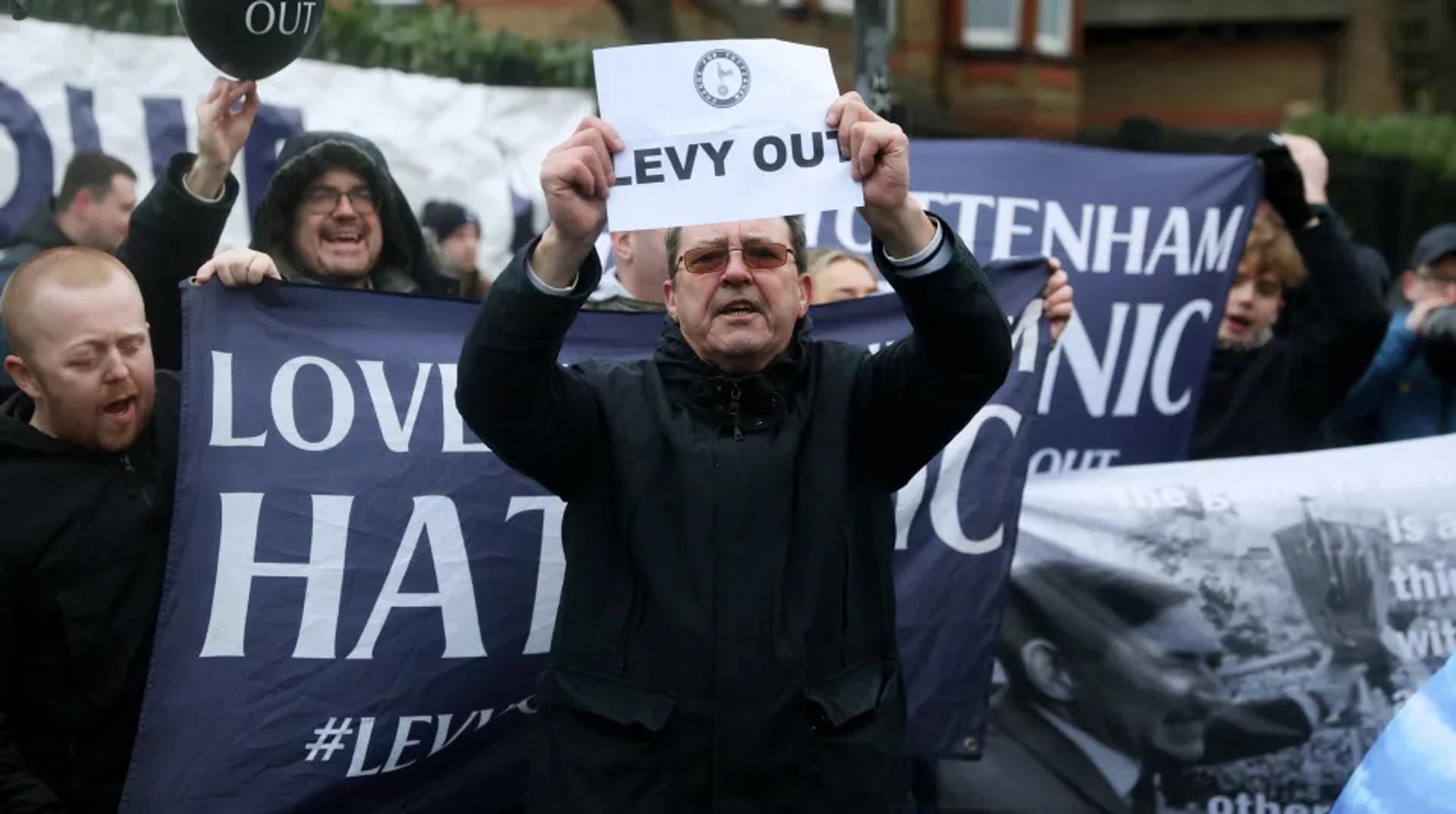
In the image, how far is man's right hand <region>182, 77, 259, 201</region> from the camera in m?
4.07

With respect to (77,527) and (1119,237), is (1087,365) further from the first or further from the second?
(77,527)

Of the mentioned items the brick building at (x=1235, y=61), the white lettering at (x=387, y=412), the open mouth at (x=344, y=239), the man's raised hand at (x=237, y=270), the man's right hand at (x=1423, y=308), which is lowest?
the brick building at (x=1235, y=61)

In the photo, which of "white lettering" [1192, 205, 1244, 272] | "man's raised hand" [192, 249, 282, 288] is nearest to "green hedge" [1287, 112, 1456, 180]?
"white lettering" [1192, 205, 1244, 272]

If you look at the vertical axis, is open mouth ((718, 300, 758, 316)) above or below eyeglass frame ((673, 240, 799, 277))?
below

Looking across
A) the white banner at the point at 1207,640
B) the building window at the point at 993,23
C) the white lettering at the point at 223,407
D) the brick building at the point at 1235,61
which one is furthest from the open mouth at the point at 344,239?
the brick building at the point at 1235,61

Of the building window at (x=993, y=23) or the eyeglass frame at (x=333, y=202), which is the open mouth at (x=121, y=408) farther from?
the building window at (x=993, y=23)

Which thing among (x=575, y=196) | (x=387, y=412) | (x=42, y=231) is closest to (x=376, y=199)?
(x=387, y=412)

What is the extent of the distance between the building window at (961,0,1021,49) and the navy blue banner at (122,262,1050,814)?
22.9 meters

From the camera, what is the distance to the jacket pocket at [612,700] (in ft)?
10.1

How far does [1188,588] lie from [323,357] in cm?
190

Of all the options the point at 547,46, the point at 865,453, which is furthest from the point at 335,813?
the point at 547,46

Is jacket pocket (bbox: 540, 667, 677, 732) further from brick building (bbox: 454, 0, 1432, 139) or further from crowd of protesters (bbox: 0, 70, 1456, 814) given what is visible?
brick building (bbox: 454, 0, 1432, 139)

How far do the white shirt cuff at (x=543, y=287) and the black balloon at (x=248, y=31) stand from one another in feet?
4.04

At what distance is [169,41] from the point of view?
6.39 m
